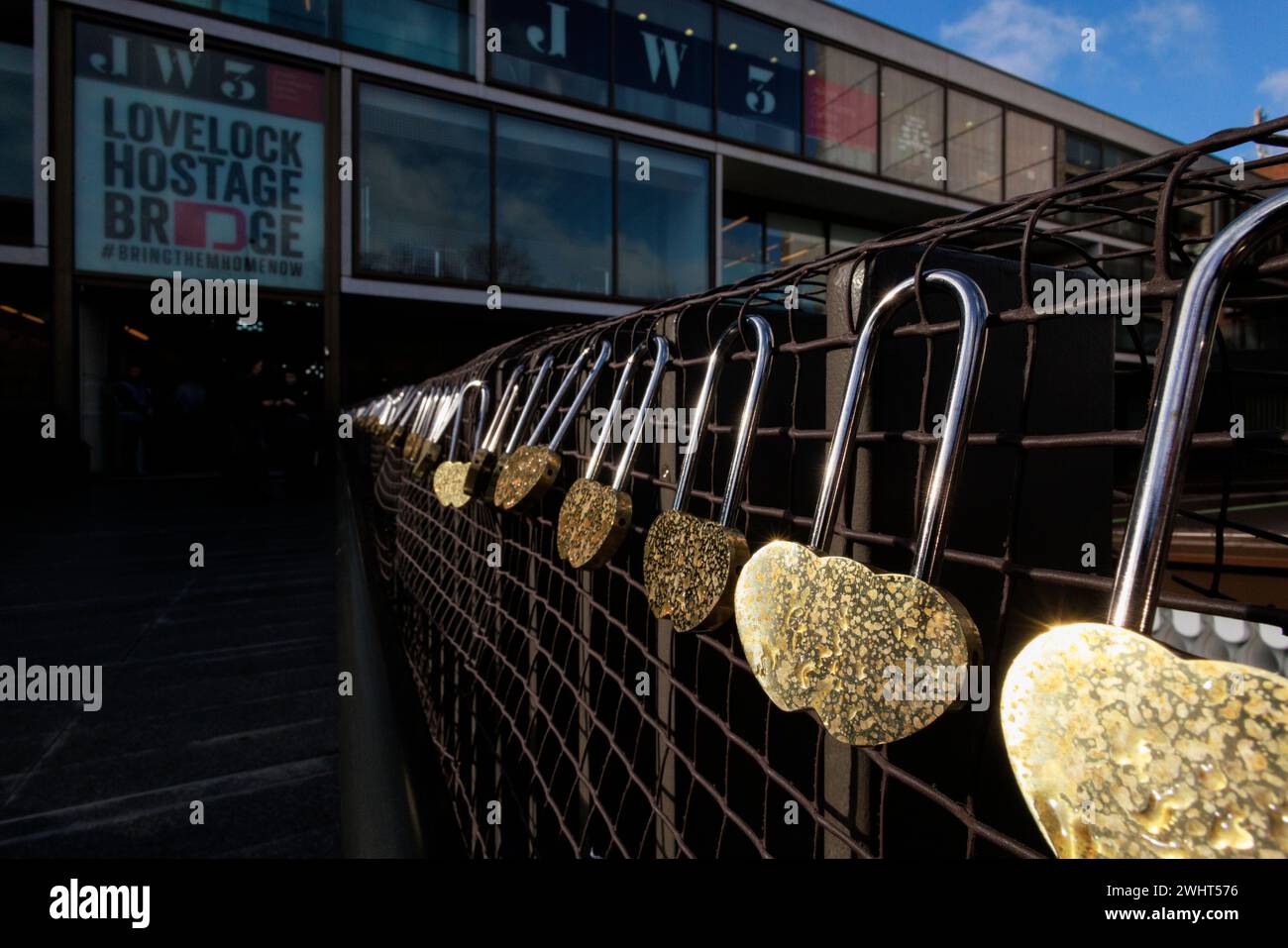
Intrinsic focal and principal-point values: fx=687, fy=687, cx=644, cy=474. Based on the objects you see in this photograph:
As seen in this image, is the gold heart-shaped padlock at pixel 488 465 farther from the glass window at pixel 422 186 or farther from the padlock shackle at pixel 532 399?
the glass window at pixel 422 186

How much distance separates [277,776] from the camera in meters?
1.51

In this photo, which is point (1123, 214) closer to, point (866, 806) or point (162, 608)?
point (866, 806)

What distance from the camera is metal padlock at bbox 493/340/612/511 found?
0.76 m

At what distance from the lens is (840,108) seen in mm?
10289

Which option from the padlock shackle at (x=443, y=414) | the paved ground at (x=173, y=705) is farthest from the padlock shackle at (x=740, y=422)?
the paved ground at (x=173, y=705)

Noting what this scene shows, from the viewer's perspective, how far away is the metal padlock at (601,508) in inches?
22.9

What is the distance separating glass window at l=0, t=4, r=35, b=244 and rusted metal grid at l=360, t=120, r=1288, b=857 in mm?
7581

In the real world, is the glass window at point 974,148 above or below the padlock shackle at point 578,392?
above

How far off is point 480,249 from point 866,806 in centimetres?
854

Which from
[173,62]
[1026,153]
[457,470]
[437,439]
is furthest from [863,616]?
[1026,153]

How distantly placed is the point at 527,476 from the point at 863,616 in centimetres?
53
